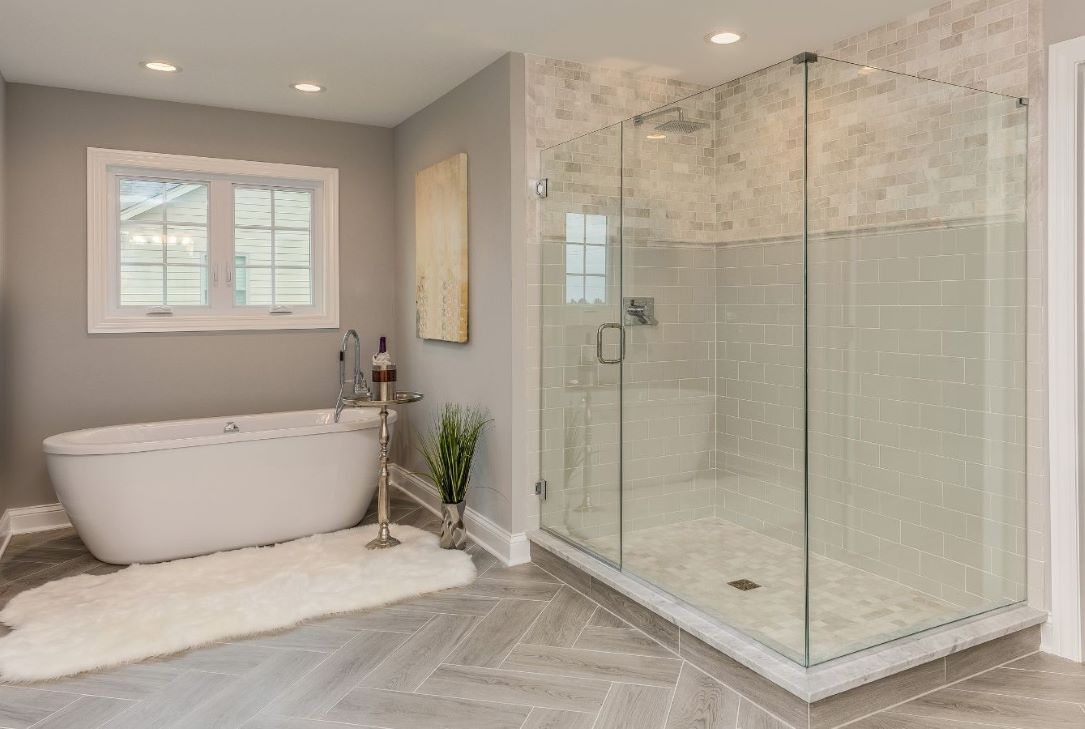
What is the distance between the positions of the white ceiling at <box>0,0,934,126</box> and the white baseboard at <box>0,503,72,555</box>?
7.60ft

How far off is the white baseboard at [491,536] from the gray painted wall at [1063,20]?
2.91 meters

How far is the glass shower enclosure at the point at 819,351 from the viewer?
2.53 m

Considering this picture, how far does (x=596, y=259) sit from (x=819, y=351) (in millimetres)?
1218

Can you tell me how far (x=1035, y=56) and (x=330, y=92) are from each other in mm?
3367

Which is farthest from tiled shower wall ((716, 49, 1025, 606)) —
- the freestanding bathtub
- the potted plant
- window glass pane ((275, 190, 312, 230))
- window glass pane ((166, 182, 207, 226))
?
window glass pane ((166, 182, 207, 226))

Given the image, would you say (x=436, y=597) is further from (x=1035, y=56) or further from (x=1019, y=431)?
(x=1035, y=56)

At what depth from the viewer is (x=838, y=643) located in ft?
7.88

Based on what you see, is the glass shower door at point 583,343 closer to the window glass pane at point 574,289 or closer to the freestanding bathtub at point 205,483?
the window glass pane at point 574,289

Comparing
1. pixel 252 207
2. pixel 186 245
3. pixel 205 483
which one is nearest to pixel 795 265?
pixel 205 483

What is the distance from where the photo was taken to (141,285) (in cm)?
459

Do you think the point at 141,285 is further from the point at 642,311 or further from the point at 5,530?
the point at 642,311

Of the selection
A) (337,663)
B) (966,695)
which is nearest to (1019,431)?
(966,695)

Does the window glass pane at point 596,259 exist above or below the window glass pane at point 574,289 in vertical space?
above

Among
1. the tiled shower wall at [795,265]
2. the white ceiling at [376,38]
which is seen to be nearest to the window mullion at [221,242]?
the white ceiling at [376,38]
